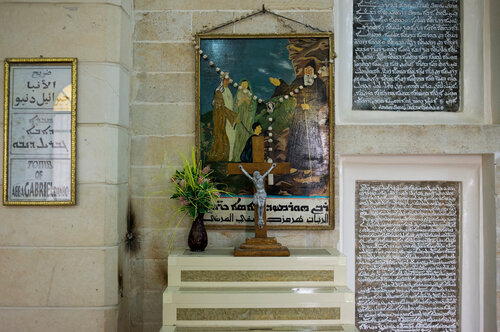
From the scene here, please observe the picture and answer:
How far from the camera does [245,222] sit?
3.10 m

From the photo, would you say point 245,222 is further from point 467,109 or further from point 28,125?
point 467,109

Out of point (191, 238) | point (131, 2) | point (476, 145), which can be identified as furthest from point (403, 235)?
point (131, 2)

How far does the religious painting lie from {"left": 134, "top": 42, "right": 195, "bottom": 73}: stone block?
0.14 meters

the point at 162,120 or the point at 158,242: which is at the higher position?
the point at 162,120

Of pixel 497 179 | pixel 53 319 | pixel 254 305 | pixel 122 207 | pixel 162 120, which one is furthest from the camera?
pixel 162 120

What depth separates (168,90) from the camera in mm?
3180

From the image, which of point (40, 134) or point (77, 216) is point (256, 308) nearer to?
point (77, 216)

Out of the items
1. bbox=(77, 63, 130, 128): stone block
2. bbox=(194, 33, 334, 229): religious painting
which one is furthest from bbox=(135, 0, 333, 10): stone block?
bbox=(77, 63, 130, 128): stone block

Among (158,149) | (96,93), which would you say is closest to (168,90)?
(158,149)

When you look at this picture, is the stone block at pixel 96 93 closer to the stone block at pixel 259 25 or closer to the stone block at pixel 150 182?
the stone block at pixel 150 182

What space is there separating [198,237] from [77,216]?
80cm

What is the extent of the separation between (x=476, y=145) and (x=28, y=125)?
315 cm

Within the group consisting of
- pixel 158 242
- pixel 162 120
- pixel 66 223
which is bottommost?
pixel 158 242

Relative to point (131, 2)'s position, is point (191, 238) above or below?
below
